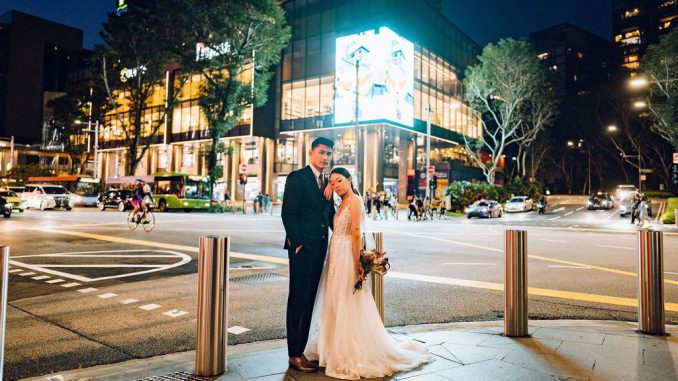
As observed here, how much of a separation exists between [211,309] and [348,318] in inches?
43.8

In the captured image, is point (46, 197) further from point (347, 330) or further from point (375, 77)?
point (347, 330)

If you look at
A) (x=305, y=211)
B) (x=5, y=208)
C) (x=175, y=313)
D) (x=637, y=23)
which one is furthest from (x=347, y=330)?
(x=637, y=23)

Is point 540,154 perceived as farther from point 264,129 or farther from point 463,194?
point 264,129

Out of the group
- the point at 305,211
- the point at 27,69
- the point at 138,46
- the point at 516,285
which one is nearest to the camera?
the point at 305,211

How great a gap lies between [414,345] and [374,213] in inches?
1001

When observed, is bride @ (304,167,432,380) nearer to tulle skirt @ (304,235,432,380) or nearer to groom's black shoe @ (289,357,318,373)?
tulle skirt @ (304,235,432,380)

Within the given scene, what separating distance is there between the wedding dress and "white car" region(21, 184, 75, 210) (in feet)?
113

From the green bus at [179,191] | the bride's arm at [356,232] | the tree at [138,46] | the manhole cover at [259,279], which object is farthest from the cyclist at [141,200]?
the tree at [138,46]

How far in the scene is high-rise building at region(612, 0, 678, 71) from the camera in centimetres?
8800

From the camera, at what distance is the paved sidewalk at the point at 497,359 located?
332 cm

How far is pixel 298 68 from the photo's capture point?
4884cm

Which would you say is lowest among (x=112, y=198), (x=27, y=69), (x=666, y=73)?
(x=112, y=198)

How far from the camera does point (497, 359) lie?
368 cm

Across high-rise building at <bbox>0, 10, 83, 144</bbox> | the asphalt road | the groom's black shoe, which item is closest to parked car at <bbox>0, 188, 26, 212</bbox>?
the asphalt road
